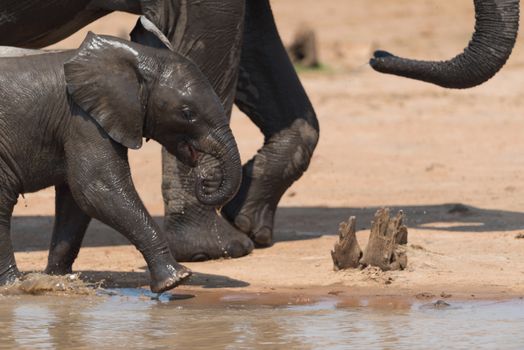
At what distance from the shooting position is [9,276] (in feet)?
26.2

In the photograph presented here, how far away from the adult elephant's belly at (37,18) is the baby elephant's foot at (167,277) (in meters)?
2.05

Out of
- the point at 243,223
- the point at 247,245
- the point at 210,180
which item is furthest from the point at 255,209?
the point at 210,180

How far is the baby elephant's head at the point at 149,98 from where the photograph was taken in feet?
25.6

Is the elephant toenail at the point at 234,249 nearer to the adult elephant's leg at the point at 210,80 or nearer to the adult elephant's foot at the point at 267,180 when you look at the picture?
the adult elephant's leg at the point at 210,80

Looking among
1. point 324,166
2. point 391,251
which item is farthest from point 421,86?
point 391,251

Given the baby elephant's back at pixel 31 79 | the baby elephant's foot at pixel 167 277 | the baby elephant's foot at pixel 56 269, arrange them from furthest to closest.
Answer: the baby elephant's foot at pixel 56 269 < the baby elephant's back at pixel 31 79 < the baby elephant's foot at pixel 167 277

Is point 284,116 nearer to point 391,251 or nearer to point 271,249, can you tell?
point 271,249

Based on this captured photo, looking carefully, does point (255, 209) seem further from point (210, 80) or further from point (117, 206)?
point (117, 206)

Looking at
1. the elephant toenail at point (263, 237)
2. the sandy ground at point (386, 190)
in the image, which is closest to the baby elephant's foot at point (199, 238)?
the sandy ground at point (386, 190)

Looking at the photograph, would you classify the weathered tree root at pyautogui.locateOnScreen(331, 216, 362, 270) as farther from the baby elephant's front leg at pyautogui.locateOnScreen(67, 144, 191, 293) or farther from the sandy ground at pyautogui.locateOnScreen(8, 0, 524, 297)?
the baby elephant's front leg at pyautogui.locateOnScreen(67, 144, 191, 293)

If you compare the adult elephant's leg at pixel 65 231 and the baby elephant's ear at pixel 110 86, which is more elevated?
the baby elephant's ear at pixel 110 86

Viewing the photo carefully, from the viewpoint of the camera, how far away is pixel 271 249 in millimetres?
9547

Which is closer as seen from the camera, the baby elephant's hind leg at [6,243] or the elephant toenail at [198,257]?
the baby elephant's hind leg at [6,243]

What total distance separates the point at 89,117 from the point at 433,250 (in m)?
2.25
